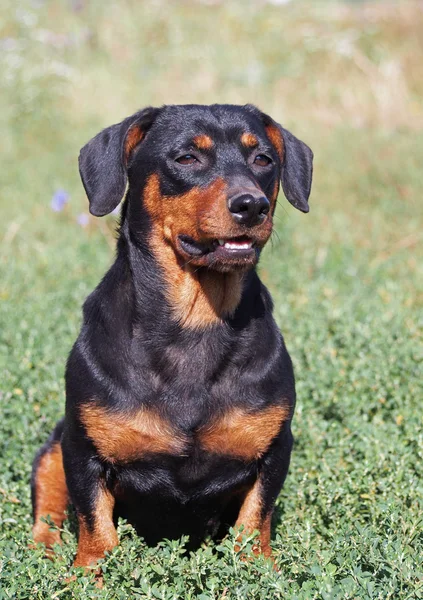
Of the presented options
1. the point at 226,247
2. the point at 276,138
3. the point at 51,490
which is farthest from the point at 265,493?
the point at 276,138

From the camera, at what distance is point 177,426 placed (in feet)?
10.8

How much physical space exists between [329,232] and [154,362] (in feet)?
17.1

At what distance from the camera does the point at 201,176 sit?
344cm

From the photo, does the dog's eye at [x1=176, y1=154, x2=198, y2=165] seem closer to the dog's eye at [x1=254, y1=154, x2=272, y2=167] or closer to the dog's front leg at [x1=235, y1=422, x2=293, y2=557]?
the dog's eye at [x1=254, y1=154, x2=272, y2=167]

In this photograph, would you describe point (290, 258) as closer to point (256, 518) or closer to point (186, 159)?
point (186, 159)

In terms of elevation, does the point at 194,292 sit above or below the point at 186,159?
below

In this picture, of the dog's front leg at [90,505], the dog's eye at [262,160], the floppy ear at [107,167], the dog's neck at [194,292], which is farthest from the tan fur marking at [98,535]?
the dog's eye at [262,160]

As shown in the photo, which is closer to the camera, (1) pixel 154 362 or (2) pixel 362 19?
(1) pixel 154 362

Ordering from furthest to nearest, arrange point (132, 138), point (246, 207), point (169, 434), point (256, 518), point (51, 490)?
point (51, 490), point (132, 138), point (256, 518), point (169, 434), point (246, 207)

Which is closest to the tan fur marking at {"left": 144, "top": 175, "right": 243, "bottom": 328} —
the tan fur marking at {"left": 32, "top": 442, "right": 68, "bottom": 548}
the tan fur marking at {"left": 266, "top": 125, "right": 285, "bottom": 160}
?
the tan fur marking at {"left": 266, "top": 125, "right": 285, "bottom": 160}

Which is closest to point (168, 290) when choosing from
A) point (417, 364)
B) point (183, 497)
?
point (183, 497)

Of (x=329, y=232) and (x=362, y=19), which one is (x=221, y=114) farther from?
(x=362, y=19)

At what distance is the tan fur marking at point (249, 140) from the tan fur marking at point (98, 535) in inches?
60.8

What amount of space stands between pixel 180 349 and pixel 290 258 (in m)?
4.26
